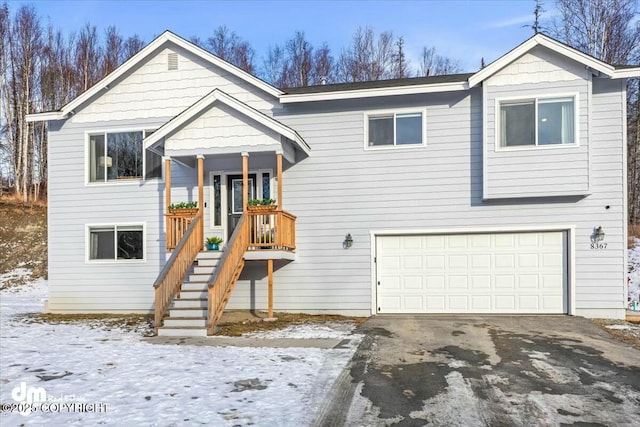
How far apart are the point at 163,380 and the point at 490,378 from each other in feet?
13.1

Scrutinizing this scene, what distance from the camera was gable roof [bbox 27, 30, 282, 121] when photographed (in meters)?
12.1

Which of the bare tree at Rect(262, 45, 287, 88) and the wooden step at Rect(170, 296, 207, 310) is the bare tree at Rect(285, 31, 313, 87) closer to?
the bare tree at Rect(262, 45, 287, 88)

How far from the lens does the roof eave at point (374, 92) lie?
35.9ft

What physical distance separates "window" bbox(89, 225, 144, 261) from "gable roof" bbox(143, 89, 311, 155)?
9.21 feet

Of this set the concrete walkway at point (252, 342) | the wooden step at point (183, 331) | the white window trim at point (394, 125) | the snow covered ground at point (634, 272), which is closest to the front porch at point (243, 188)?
the wooden step at point (183, 331)

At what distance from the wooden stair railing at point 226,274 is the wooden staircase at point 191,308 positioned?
25 cm

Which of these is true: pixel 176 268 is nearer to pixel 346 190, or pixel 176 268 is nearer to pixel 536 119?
pixel 346 190

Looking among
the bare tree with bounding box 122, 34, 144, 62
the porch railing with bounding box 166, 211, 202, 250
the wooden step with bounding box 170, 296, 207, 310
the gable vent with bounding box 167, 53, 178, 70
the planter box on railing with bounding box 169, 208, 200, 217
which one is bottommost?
the wooden step with bounding box 170, 296, 207, 310

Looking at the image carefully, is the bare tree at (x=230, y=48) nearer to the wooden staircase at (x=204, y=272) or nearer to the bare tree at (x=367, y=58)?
the bare tree at (x=367, y=58)

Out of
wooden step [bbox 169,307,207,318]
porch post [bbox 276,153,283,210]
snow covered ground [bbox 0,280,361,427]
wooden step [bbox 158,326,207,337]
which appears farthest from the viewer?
porch post [bbox 276,153,283,210]

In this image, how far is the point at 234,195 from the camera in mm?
Answer: 12219

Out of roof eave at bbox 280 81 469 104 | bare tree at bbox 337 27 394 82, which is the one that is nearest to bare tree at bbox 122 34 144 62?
bare tree at bbox 337 27 394 82

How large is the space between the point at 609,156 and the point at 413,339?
617cm

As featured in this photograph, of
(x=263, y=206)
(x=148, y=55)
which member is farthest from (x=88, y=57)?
(x=263, y=206)
